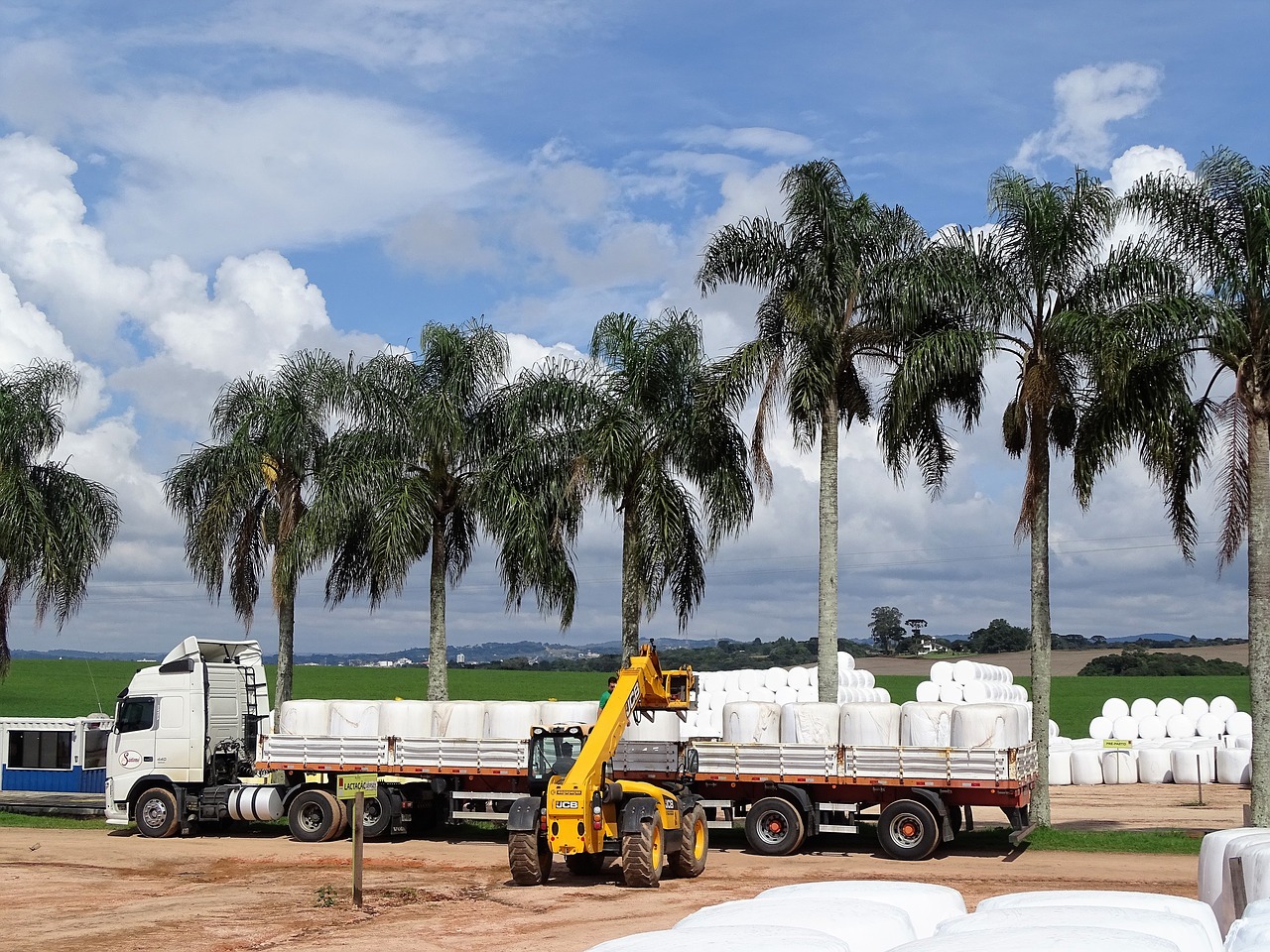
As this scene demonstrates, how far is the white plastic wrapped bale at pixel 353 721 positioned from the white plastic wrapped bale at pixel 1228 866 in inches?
643

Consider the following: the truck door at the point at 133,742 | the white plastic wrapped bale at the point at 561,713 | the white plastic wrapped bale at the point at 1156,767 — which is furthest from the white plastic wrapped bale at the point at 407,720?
the white plastic wrapped bale at the point at 1156,767

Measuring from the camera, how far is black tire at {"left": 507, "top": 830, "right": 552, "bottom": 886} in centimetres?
1827

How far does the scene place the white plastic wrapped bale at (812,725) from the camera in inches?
880

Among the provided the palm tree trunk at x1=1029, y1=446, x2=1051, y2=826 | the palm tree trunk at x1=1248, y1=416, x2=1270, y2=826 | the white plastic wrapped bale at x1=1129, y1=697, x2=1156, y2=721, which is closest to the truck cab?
the palm tree trunk at x1=1029, y1=446, x2=1051, y2=826

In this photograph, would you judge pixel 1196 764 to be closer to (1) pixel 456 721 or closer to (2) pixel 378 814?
(1) pixel 456 721

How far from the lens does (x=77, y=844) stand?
A: 24.5 m

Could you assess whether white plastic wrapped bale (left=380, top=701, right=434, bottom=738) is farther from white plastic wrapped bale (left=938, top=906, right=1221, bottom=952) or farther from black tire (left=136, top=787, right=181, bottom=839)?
white plastic wrapped bale (left=938, top=906, right=1221, bottom=952)

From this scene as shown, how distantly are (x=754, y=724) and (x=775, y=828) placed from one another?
1949 mm

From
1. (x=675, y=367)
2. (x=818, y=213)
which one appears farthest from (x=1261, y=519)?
(x=675, y=367)

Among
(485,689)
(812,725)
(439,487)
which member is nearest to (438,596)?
(439,487)

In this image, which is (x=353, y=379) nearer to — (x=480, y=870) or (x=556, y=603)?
(x=556, y=603)

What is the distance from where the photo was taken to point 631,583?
93.7ft

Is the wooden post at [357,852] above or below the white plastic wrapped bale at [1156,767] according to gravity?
above

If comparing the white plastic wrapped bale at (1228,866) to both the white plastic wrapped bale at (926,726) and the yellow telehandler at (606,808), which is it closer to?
the yellow telehandler at (606,808)
